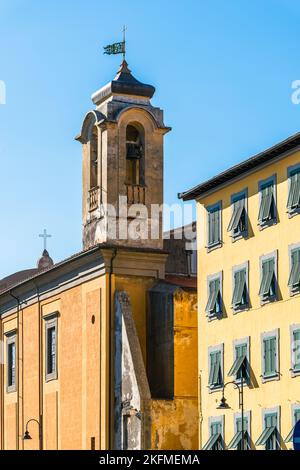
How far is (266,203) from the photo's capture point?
54.4 metres

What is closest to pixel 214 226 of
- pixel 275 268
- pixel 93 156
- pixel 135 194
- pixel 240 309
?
pixel 240 309

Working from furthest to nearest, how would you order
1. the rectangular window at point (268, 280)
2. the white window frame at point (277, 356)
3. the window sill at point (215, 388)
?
the window sill at point (215, 388) < the rectangular window at point (268, 280) < the white window frame at point (277, 356)

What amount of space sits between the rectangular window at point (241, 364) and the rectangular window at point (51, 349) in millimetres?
14390

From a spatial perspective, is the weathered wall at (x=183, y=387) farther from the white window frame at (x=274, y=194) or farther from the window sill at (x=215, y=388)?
the white window frame at (x=274, y=194)

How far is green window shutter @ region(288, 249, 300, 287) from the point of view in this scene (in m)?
51.9

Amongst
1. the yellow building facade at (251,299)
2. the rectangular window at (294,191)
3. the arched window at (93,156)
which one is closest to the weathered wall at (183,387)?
the yellow building facade at (251,299)

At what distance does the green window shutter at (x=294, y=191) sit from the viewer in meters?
52.3

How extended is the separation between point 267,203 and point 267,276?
8.21 feet

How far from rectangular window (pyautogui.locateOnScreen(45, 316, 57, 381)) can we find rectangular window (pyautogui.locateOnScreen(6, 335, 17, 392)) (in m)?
5.09

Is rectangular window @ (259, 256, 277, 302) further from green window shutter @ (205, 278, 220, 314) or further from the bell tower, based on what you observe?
the bell tower

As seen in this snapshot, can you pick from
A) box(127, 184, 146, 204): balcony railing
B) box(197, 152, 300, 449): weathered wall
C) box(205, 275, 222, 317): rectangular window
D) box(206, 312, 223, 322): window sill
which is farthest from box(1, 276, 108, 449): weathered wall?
box(205, 275, 222, 317): rectangular window
